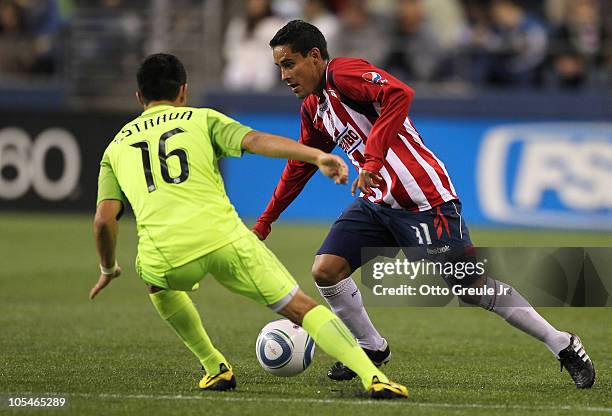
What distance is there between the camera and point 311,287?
11992mm

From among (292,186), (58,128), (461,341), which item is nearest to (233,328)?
(461,341)

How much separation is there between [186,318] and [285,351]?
2.65 ft

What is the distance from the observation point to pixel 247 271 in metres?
5.82

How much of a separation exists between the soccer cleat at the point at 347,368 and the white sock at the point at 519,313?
81cm

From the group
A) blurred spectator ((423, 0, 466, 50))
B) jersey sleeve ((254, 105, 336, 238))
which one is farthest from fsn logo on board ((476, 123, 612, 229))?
jersey sleeve ((254, 105, 336, 238))

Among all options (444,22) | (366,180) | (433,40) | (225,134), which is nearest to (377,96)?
(366,180)

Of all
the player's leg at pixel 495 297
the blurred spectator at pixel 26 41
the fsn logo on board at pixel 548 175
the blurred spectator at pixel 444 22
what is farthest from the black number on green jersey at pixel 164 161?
the blurred spectator at pixel 26 41

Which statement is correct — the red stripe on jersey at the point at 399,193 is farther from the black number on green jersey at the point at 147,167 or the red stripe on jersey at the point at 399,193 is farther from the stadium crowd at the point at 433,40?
the stadium crowd at the point at 433,40

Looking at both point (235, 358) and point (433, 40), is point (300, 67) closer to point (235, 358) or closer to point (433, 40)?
point (235, 358)

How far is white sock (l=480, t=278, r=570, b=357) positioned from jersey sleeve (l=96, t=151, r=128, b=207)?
214cm

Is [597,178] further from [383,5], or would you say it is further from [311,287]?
[311,287]

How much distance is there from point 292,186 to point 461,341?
93.2 inches

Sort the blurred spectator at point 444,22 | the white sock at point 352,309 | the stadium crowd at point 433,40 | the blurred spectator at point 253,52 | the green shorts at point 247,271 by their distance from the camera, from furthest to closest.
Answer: the blurred spectator at point 444,22 < the blurred spectator at point 253,52 < the stadium crowd at point 433,40 < the white sock at point 352,309 < the green shorts at point 247,271

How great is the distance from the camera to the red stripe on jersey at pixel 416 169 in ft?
22.2
